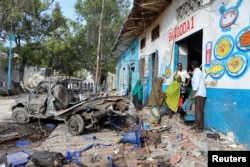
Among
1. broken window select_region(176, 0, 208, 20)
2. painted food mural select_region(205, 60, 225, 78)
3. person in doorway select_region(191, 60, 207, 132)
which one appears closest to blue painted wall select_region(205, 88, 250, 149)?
person in doorway select_region(191, 60, 207, 132)

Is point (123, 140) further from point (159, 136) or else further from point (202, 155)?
point (202, 155)

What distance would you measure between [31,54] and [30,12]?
4109 millimetres

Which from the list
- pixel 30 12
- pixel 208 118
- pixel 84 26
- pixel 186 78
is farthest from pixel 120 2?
pixel 208 118

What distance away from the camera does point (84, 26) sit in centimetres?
2966

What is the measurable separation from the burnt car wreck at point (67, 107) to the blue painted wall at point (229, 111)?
10.9ft

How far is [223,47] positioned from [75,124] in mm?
5068

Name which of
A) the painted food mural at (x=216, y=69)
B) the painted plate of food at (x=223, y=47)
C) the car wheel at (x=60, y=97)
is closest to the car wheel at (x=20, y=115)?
the car wheel at (x=60, y=97)

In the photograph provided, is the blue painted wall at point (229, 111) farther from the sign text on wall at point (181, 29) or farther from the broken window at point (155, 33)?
the broken window at point (155, 33)

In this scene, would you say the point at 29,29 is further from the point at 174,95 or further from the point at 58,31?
the point at 174,95

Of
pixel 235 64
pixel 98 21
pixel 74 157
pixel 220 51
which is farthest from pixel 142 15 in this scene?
pixel 98 21

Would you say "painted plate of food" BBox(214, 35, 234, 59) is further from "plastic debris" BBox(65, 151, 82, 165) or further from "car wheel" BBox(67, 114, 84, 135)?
"car wheel" BBox(67, 114, 84, 135)

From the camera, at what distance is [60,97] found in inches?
367

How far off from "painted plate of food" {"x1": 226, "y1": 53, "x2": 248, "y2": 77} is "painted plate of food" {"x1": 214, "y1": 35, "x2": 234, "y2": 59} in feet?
0.67

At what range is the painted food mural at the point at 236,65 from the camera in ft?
16.6
